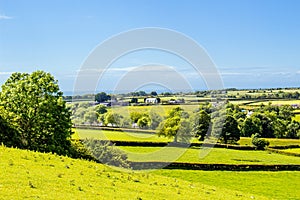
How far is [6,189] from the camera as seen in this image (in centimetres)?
1471

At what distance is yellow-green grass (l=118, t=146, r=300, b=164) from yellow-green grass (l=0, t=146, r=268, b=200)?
35.2 meters

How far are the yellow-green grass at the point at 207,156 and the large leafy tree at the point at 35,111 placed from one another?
61.0 ft

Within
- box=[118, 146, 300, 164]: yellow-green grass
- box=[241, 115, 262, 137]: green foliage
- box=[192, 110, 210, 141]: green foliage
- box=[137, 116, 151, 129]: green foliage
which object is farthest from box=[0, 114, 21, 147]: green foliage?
box=[241, 115, 262, 137]: green foliage

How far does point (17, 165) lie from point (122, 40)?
1025 centimetres

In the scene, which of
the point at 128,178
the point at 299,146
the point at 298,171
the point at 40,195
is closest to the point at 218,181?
the point at 298,171

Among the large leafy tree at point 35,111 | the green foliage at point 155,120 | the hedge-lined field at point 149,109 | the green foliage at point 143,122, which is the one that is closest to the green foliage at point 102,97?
the hedge-lined field at point 149,109

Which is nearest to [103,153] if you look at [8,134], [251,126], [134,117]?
[8,134]

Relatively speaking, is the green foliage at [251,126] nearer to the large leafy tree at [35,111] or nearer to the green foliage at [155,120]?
the green foliage at [155,120]

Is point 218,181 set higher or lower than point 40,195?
lower

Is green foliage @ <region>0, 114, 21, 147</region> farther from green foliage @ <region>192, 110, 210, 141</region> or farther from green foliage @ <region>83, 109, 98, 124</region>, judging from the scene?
green foliage @ <region>192, 110, 210, 141</region>

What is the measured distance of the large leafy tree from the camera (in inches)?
1630

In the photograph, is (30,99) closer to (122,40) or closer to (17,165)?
(122,40)

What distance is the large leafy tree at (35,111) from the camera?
136 feet

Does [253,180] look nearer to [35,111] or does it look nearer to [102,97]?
[102,97]
